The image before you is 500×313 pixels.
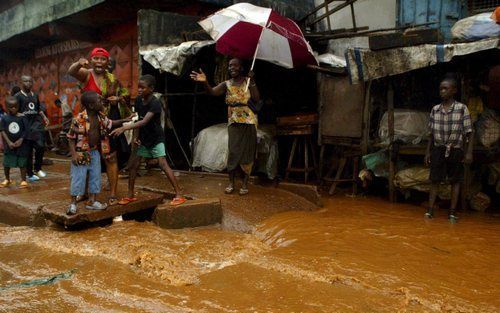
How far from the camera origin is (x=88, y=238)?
414cm

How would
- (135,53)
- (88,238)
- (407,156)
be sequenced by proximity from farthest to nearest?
1. (135,53)
2. (407,156)
3. (88,238)

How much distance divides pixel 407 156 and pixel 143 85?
4.59 m

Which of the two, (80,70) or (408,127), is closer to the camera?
(80,70)

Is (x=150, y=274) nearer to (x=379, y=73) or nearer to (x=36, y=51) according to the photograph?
(x=379, y=73)

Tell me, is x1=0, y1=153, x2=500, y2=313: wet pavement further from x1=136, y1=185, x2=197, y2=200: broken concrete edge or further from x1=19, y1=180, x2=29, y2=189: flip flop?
x1=19, y1=180, x2=29, y2=189: flip flop

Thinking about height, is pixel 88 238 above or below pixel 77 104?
below

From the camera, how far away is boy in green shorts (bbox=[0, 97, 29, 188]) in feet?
20.8

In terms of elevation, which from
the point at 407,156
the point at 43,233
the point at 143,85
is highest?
the point at 143,85

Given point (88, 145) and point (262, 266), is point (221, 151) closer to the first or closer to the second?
point (88, 145)

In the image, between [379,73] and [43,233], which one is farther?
[379,73]

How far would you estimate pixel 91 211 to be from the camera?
4379mm

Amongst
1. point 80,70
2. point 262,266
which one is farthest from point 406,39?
point 80,70

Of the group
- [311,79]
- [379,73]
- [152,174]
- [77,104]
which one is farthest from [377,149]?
[77,104]

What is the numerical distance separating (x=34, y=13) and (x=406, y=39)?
479 inches
